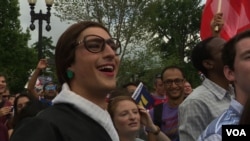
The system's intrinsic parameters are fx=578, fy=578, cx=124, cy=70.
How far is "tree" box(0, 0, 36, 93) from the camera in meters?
47.4

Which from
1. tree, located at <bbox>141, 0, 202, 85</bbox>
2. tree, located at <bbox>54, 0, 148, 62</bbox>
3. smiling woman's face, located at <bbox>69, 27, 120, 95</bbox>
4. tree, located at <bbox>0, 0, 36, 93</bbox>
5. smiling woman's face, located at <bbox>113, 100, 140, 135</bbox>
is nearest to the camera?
smiling woman's face, located at <bbox>69, 27, 120, 95</bbox>

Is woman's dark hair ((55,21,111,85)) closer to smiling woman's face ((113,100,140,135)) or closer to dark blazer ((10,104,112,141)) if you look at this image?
dark blazer ((10,104,112,141))

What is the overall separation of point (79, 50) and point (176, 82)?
3.04 meters

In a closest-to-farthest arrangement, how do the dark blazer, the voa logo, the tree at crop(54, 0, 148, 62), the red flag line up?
the voa logo, the dark blazer, the red flag, the tree at crop(54, 0, 148, 62)

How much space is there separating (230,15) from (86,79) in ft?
13.9

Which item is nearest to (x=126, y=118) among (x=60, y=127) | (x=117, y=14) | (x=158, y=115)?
(x=158, y=115)

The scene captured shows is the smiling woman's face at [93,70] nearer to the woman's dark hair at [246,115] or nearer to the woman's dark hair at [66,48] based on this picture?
the woman's dark hair at [66,48]

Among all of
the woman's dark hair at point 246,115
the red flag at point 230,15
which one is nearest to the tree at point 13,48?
the red flag at point 230,15

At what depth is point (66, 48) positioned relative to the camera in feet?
9.35

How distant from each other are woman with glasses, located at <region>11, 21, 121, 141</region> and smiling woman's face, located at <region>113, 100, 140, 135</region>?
167 centimetres

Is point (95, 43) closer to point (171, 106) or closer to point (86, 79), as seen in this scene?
point (86, 79)

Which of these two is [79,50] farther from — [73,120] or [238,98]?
[238,98]

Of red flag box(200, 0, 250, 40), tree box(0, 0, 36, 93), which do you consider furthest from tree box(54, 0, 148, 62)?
red flag box(200, 0, 250, 40)

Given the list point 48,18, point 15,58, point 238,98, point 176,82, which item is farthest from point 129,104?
point 15,58
